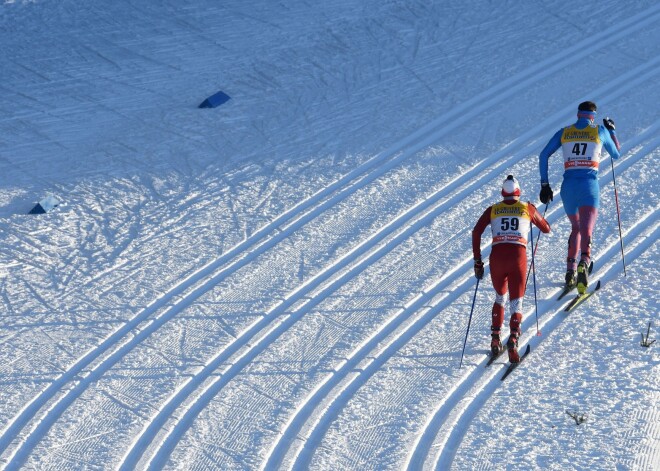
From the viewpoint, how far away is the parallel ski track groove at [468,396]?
9.02 metres

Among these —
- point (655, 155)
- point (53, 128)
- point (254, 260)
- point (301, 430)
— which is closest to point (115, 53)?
point (53, 128)

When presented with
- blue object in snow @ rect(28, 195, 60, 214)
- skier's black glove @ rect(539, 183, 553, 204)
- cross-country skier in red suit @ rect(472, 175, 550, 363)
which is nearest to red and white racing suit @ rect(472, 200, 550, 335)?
cross-country skier in red suit @ rect(472, 175, 550, 363)

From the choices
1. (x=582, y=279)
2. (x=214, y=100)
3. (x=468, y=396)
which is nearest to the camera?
(x=468, y=396)

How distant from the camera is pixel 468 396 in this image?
969cm

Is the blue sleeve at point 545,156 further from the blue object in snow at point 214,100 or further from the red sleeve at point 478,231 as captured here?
the blue object in snow at point 214,100

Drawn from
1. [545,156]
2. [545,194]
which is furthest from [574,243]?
[545,156]

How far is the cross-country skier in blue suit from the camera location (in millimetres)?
10977

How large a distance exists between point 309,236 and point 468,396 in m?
3.31

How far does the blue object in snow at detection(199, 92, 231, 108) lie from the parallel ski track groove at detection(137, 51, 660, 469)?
3.59 metres

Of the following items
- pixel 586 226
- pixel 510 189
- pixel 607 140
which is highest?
pixel 607 140

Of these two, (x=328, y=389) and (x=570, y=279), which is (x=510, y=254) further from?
(x=328, y=389)

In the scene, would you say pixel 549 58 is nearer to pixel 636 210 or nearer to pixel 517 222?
pixel 636 210

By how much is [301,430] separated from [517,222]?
2.50 metres

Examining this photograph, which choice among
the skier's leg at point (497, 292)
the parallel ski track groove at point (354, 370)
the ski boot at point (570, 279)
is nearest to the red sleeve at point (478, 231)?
the skier's leg at point (497, 292)
